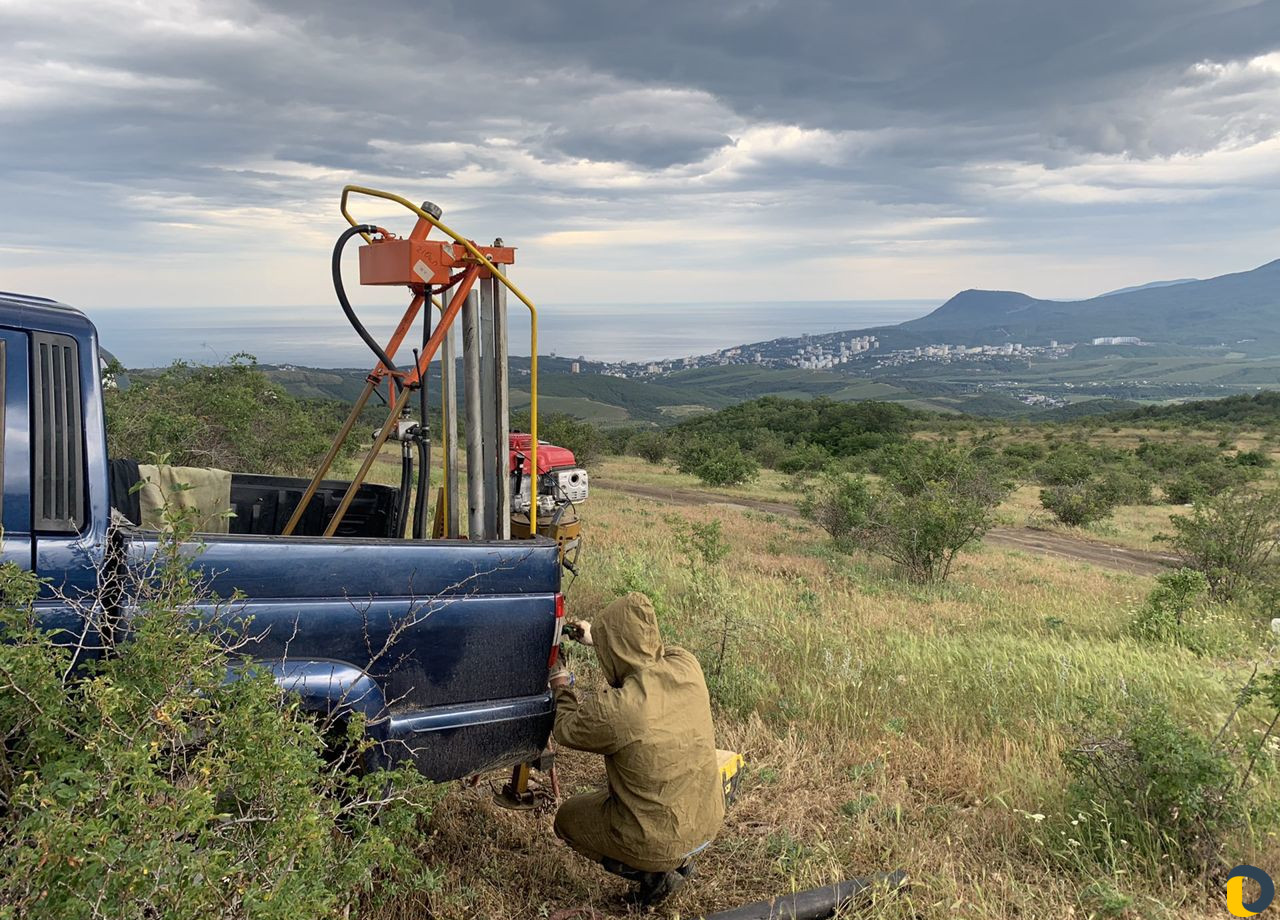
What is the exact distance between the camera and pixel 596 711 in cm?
346

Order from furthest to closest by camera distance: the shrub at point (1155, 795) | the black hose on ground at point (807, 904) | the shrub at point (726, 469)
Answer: the shrub at point (726, 469) < the shrub at point (1155, 795) < the black hose on ground at point (807, 904)

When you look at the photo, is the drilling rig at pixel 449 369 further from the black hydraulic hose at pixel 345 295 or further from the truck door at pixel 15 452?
the truck door at pixel 15 452

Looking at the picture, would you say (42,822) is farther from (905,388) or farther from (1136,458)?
(905,388)

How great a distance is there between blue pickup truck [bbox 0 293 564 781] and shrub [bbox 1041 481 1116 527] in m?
23.5

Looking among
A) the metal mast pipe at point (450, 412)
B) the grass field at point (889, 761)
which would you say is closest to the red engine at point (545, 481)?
→ the metal mast pipe at point (450, 412)

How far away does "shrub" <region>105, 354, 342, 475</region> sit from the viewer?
37.8ft

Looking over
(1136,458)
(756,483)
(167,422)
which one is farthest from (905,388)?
(167,422)

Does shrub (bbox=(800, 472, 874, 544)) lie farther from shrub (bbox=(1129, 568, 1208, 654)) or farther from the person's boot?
the person's boot

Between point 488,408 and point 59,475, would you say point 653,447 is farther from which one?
point 59,475

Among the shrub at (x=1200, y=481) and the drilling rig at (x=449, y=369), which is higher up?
the drilling rig at (x=449, y=369)

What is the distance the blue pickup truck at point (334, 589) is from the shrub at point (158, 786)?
293 millimetres

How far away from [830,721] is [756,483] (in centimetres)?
2813

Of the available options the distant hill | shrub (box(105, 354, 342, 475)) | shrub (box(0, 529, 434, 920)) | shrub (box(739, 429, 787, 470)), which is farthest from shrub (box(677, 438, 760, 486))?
the distant hill

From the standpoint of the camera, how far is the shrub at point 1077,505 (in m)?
23.6
